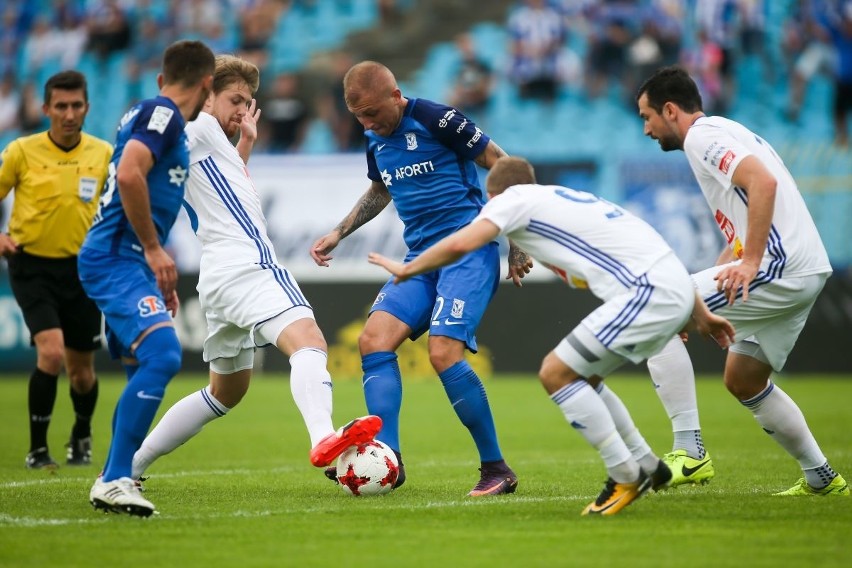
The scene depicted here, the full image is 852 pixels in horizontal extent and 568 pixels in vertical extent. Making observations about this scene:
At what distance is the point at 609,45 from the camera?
67.7 ft

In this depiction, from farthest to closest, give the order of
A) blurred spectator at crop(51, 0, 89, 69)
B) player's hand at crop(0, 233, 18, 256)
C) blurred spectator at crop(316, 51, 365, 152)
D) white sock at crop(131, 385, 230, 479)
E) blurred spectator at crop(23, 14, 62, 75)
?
1. blurred spectator at crop(23, 14, 62, 75)
2. blurred spectator at crop(51, 0, 89, 69)
3. blurred spectator at crop(316, 51, 365, 152)
4. player's hand at crop(0, 233, 18, 256)
5. white sock at crop(131, 385, 230, 479)

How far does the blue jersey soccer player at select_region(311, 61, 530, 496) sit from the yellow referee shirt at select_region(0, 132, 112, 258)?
2708 millimetres

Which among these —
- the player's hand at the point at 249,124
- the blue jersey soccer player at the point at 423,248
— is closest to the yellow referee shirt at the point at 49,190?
the player's hand at the point at 249,124

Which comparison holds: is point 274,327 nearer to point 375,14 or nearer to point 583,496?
point 583,496

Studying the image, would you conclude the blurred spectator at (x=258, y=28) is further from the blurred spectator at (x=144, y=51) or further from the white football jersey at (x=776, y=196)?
the white football jersey at (x=776, y=196)

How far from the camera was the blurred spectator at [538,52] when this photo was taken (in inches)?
828

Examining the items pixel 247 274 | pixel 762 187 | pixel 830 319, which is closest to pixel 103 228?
pixel 247 274

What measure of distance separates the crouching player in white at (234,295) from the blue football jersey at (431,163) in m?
1.00

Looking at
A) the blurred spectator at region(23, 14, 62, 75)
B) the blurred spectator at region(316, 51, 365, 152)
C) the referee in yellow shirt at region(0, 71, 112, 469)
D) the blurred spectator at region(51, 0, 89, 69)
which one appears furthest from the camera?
the blurred spectator at region(23, 14, 62, 75)

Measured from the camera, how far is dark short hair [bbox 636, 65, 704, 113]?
6.85 metres

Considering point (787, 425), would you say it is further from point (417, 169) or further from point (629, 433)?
point (417, 169)

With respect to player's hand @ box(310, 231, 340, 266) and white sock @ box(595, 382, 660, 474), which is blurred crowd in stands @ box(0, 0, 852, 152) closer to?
player's hand @ box(310, 231, 340, 266)

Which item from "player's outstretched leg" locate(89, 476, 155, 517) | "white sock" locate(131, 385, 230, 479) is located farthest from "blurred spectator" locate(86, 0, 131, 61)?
"player's outstretched leg" locate(89, 476, 155, 517)

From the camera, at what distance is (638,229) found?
600 centimetres
